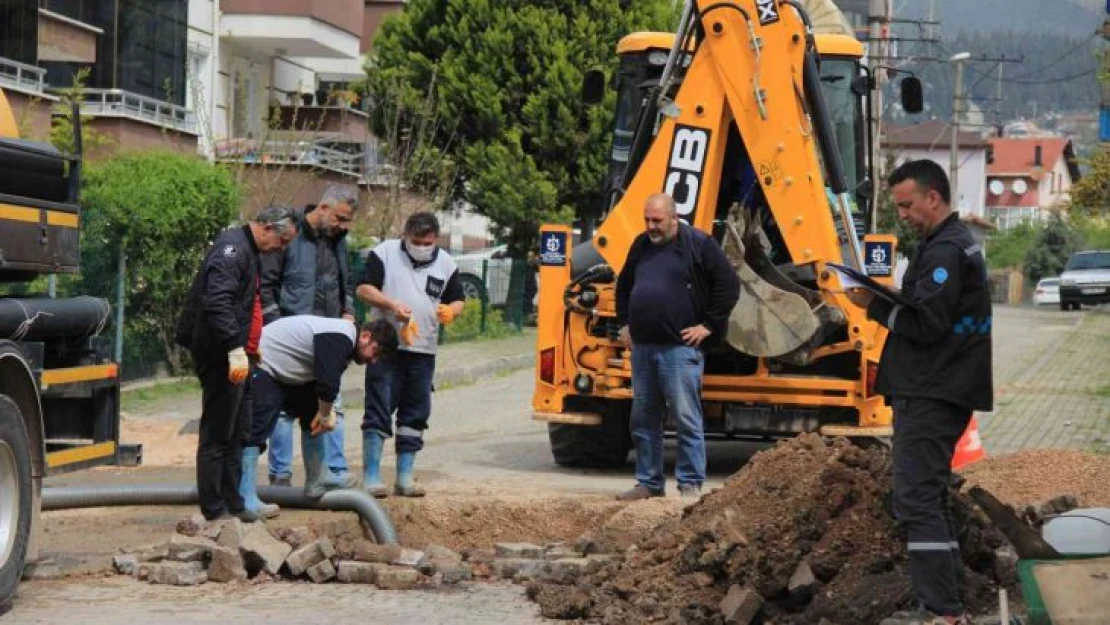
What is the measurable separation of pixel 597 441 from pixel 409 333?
3.22m

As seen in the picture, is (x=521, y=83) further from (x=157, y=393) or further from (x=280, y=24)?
(x=157, y=393)

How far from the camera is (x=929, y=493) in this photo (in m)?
7.94

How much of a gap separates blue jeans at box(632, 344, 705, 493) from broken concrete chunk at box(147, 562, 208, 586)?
355 centimetres

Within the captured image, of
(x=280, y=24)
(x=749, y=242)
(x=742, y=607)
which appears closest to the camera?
(x=742, y=607)

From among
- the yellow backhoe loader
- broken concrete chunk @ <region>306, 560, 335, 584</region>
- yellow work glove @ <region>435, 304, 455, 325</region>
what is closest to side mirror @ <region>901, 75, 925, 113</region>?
the yellow backhoe loader

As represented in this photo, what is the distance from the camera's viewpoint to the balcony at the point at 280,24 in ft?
133

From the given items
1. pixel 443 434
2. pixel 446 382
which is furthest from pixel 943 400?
pixel 446 382

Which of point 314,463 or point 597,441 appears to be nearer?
point 314,463

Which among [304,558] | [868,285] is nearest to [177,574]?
[304,558]

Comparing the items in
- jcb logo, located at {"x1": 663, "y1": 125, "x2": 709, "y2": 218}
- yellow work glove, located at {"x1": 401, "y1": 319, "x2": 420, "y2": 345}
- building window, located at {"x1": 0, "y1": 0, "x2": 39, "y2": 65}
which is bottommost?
yellow work glove, located at {"x1": 401, "y1": 319, "x2": 420, "y2": 345}

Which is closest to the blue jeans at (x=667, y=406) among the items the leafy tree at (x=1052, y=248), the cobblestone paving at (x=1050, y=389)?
the cobblestone paving at (x=1050, y=389)

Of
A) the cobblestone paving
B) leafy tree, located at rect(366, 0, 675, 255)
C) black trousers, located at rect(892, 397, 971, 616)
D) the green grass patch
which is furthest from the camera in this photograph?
leafy tree, located at rect(366, 0, 675, 255)

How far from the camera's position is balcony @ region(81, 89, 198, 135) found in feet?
101

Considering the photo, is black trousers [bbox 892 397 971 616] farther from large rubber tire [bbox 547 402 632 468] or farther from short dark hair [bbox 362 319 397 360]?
large rubber tire [bbox 547 402 632 468]
